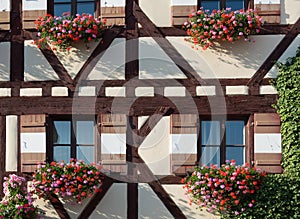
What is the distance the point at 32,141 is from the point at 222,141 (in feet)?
8.55

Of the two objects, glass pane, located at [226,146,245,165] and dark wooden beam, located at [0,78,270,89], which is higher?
dark wooden beam, located at [0,78,270,89]

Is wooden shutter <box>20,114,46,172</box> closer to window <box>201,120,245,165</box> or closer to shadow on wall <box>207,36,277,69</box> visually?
window <box>201,120,245,165</box>

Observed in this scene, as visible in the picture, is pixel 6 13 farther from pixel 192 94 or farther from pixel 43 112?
pixel 192 94

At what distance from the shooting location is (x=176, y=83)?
930 cm

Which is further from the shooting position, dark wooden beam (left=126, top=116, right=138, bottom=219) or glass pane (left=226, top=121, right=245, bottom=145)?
glass pane (left=226, top=121, right=245, bottom=145)

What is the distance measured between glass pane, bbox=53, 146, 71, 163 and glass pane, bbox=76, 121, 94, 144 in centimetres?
20

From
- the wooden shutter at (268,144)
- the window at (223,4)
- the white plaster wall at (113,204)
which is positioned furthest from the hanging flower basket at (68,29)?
the wooden shutter at (268,144)

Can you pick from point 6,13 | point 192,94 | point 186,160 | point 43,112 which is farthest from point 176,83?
point 6,13

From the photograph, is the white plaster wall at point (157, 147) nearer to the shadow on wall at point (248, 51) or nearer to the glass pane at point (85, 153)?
the glass pane at point (85, 153)

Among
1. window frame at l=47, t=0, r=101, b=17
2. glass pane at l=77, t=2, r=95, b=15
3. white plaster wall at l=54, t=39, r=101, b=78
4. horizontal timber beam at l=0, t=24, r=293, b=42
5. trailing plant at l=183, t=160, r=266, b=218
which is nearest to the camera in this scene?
trailing plant at l=183, t=160, r=266, b=218

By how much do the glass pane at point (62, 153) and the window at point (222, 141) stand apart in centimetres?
187

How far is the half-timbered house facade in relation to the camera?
917 centimetres

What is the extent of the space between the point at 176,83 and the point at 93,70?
1.17 metres

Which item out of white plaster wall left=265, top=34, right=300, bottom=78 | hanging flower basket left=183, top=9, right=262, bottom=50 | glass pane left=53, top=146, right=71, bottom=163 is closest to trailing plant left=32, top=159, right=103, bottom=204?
glass pane left=53, top=146, right=71, bottom=163
